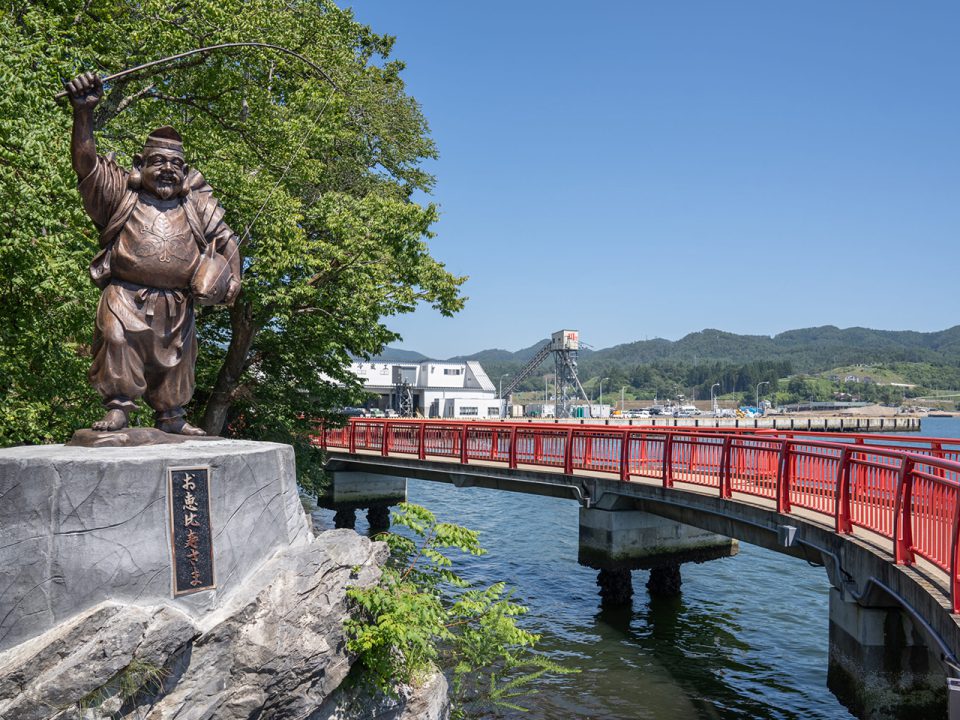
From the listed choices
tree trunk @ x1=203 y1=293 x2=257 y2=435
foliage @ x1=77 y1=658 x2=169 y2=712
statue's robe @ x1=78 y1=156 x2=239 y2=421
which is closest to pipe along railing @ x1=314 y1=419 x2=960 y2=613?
foliage @ x1=77 y1=658 x2=169 y2=712

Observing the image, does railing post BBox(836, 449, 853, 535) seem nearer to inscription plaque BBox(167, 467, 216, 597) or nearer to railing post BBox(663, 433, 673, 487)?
railing post BBox(663, 433, 673, 487)

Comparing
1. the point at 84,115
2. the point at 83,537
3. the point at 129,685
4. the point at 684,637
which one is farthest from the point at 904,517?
the point at 84,115

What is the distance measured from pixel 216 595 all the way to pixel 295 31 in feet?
50.1

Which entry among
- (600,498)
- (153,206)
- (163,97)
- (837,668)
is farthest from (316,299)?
(837,668)

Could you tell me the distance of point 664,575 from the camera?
17.9 metres

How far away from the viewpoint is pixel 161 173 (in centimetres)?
753

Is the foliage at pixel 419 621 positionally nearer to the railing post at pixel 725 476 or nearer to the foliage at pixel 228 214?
the railing post at pixel 725 476

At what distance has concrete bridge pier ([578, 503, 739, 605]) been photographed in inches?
652

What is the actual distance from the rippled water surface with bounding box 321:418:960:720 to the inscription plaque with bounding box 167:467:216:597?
6.46 m

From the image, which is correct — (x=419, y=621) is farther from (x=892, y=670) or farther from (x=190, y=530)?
(x=892, y=670)

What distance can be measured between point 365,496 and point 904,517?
21256 millimetres

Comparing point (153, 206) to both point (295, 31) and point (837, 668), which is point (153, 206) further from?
point (295, 31)

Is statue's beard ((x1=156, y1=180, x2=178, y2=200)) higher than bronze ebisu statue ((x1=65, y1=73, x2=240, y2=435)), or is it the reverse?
statue's beard ((x1=156, y1=180, x2=178, y2=200))

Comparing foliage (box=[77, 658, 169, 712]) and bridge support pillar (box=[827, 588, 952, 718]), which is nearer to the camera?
foliage (box=[77, 658, 169, 712])
